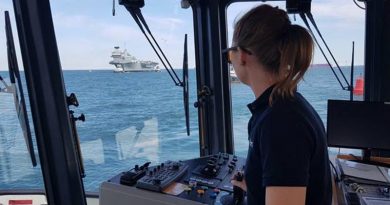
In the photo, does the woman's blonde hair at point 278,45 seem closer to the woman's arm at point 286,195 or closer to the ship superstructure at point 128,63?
the woman's arm at point 286,195

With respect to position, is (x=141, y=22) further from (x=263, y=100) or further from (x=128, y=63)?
(x=263, y=100)

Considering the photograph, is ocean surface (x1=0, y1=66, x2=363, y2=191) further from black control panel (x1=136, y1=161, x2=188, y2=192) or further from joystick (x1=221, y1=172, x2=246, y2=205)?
joystick (x1=221, y1=172, x2=246, y2=205)

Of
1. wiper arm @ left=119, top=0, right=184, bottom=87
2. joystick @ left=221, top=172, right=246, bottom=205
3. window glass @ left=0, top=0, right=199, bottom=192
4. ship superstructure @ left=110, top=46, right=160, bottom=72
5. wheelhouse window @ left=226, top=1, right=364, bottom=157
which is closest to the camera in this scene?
joystick @ left=221, top=172, right=246, bottom=205

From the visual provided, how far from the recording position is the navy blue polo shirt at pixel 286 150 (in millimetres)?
807

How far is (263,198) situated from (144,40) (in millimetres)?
1590

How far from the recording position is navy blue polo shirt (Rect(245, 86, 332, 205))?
81 cm

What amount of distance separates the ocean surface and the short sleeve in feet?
3.64

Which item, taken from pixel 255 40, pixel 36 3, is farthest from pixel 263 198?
pixel 36 3

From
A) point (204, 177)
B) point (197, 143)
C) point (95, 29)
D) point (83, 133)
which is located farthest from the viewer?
point (197, 143)

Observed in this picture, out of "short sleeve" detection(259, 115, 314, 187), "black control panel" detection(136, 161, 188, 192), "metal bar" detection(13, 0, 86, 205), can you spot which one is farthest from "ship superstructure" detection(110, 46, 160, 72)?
"short sleeve" detection(259, 115, 314, 187)

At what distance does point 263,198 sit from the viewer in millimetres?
913

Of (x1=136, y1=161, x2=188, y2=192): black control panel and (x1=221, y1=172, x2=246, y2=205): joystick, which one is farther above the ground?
(x1=136, y1=161, x2=188, y2=192): black control panel

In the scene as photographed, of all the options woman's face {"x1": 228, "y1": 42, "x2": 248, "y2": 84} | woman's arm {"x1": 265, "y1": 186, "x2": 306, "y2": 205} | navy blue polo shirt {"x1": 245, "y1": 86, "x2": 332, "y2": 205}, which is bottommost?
woman's arm {"x1": 265, "y1": 186, "x2": 306, "y2": 205}

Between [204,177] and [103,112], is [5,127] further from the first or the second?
[204,177]
